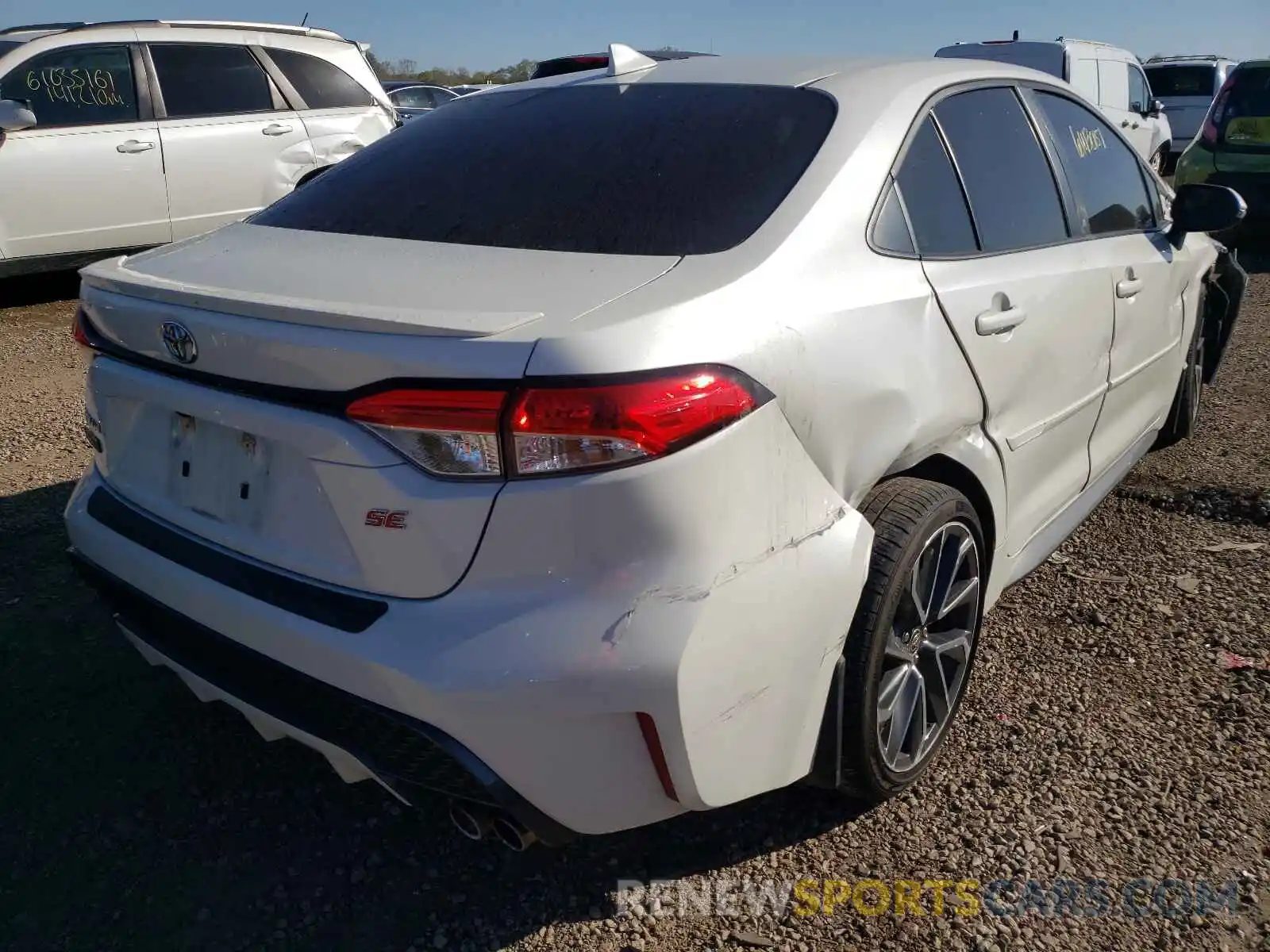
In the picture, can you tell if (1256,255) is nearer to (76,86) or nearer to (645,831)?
(76,86)

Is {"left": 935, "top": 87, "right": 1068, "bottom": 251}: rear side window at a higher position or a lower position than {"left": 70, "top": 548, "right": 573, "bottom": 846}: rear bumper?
higher

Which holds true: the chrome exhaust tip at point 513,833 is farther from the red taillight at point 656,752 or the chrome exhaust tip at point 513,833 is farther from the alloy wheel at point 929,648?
the alloy wheel at point 929,648

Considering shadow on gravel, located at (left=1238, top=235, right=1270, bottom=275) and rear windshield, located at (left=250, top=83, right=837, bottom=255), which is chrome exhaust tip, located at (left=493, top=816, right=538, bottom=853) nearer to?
rear windshield, located at (left=250, top=83, right=837, bottom=255)

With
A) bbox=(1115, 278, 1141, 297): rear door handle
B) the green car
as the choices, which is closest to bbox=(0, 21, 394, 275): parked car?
bbox=(1115, 278, 1141, 297): rear door handle

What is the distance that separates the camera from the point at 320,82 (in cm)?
804

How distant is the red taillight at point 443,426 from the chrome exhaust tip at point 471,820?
64cm

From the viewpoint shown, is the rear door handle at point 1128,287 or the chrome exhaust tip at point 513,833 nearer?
the chrome exhaust tip at point 513,833

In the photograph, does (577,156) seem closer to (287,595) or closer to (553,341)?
(553,341)

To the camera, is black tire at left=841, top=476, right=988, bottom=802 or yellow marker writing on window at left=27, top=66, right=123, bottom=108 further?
yellow marker writing on window at left=27, top=66, right=123, bottom=108

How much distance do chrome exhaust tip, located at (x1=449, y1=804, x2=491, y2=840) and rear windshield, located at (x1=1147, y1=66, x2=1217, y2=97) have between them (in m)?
18.3

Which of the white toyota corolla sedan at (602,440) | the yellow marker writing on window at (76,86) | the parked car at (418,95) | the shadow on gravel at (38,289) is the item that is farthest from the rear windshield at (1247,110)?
the parked car at (418,95)

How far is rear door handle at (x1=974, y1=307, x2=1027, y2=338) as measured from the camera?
8.14ft

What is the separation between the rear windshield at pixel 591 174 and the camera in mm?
2213

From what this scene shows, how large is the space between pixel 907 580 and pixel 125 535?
1598mm
